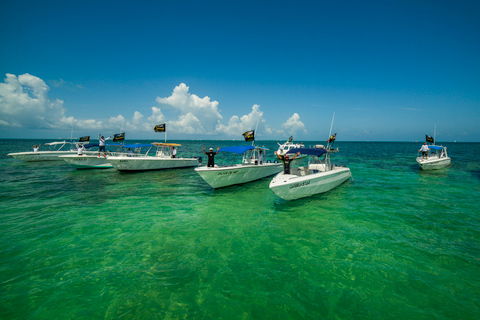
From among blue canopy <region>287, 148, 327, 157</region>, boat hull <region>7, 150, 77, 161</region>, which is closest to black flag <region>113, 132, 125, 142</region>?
boat hull <region>7, 150, 77, 161</region>

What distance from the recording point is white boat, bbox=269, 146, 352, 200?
11.6 metres

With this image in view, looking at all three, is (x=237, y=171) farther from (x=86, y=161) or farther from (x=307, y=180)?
(x=86, y=161)

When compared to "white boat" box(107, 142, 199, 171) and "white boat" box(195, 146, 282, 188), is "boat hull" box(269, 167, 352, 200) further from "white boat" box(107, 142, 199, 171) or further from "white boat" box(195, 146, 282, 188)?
"white boat" box(107, 142, 199, 171)

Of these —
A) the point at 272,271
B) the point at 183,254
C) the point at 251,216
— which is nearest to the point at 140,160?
the point at 251,216

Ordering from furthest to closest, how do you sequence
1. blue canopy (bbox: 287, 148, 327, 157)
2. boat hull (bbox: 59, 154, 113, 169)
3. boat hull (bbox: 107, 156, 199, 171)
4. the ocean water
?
boat hull (bbox: 59, 154, 113, 169), boat hull (bbox: 107, 156, 199, 171), blue canopy (bbox: 287, 148, 327, 157), the ocean water

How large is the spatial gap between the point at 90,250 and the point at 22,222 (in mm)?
5062

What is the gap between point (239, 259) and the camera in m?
6.52

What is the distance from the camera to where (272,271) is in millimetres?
5910

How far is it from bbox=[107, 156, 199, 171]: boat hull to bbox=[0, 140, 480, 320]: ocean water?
35.3ft

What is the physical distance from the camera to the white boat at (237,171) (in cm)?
1502

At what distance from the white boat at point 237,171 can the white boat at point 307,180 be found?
13.6ft

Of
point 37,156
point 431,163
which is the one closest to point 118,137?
point 37,156

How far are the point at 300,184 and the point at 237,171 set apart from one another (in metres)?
5.55

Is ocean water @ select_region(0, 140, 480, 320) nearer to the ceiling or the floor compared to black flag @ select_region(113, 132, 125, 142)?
nearer to the floor
